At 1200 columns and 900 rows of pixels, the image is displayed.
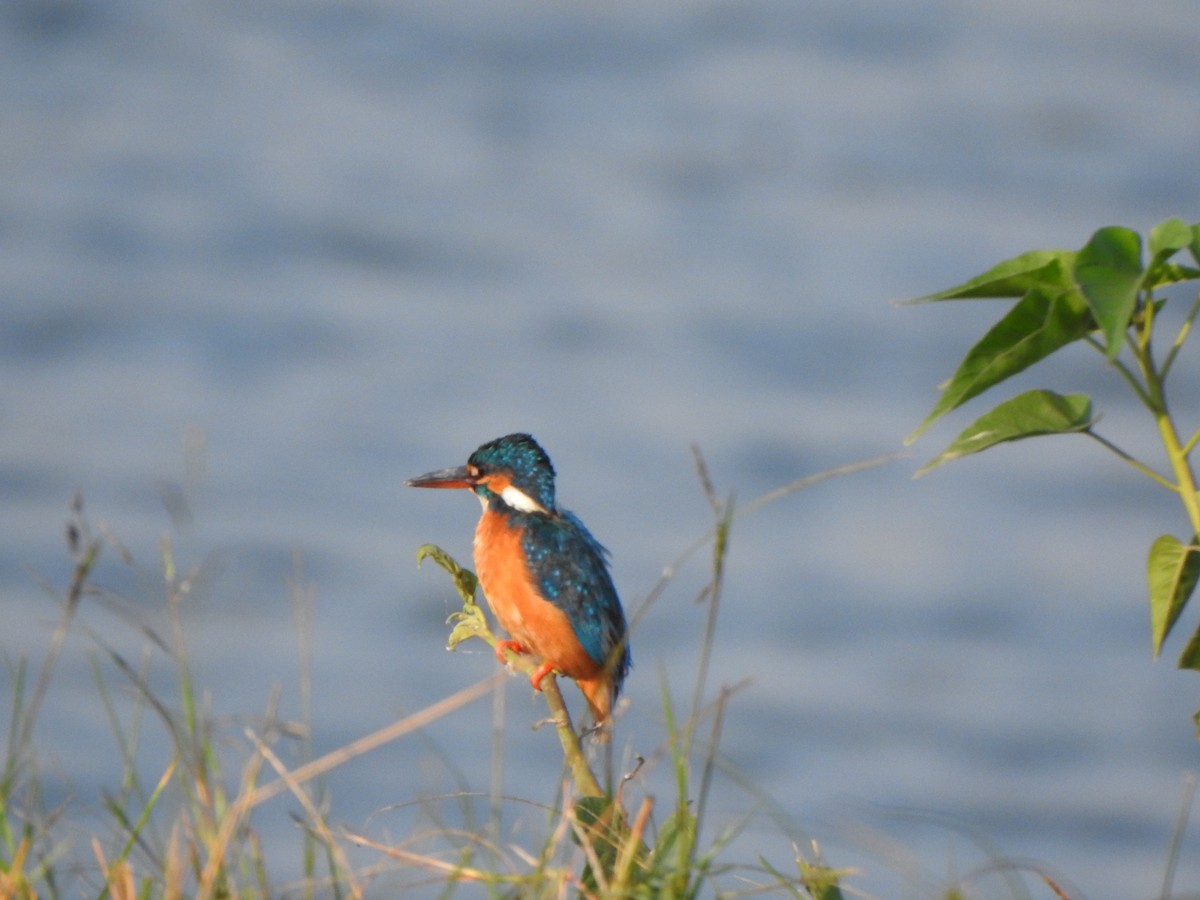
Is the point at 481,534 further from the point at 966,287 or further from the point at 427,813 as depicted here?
the point at 966,287

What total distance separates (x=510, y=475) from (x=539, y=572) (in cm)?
24

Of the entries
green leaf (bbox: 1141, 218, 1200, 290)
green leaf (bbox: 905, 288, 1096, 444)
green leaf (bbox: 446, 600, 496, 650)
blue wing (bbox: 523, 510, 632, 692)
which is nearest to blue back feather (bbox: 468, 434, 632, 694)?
blue wing (bbox: 523, 510, 632, 692)

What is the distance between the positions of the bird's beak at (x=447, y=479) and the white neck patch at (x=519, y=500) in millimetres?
89

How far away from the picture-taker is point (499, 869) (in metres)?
2.26

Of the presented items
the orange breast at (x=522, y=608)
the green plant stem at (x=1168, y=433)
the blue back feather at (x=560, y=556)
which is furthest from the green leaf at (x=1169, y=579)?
the orange breast at (x=522, y=608)

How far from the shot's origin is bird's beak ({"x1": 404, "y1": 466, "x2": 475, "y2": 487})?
10.9 ft

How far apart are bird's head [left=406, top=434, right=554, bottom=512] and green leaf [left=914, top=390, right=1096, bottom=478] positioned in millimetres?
1591

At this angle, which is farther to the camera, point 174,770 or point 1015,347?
point 174,770

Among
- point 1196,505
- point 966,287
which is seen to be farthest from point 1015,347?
point 1196,505

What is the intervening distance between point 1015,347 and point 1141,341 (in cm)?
15

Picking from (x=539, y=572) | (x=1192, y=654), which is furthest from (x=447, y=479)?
(x=1192, y=654)

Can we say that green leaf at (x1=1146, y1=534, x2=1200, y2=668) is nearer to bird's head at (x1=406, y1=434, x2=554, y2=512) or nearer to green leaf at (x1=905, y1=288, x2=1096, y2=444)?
green leaf at (x1=905, y1=288, x2=1096, y2=444)

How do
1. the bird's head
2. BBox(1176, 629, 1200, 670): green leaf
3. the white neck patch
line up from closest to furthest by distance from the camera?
BBox(1176, 629, 1200, 670): green leaf
the bird's head
the white neck patch

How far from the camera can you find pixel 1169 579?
6.32ft
